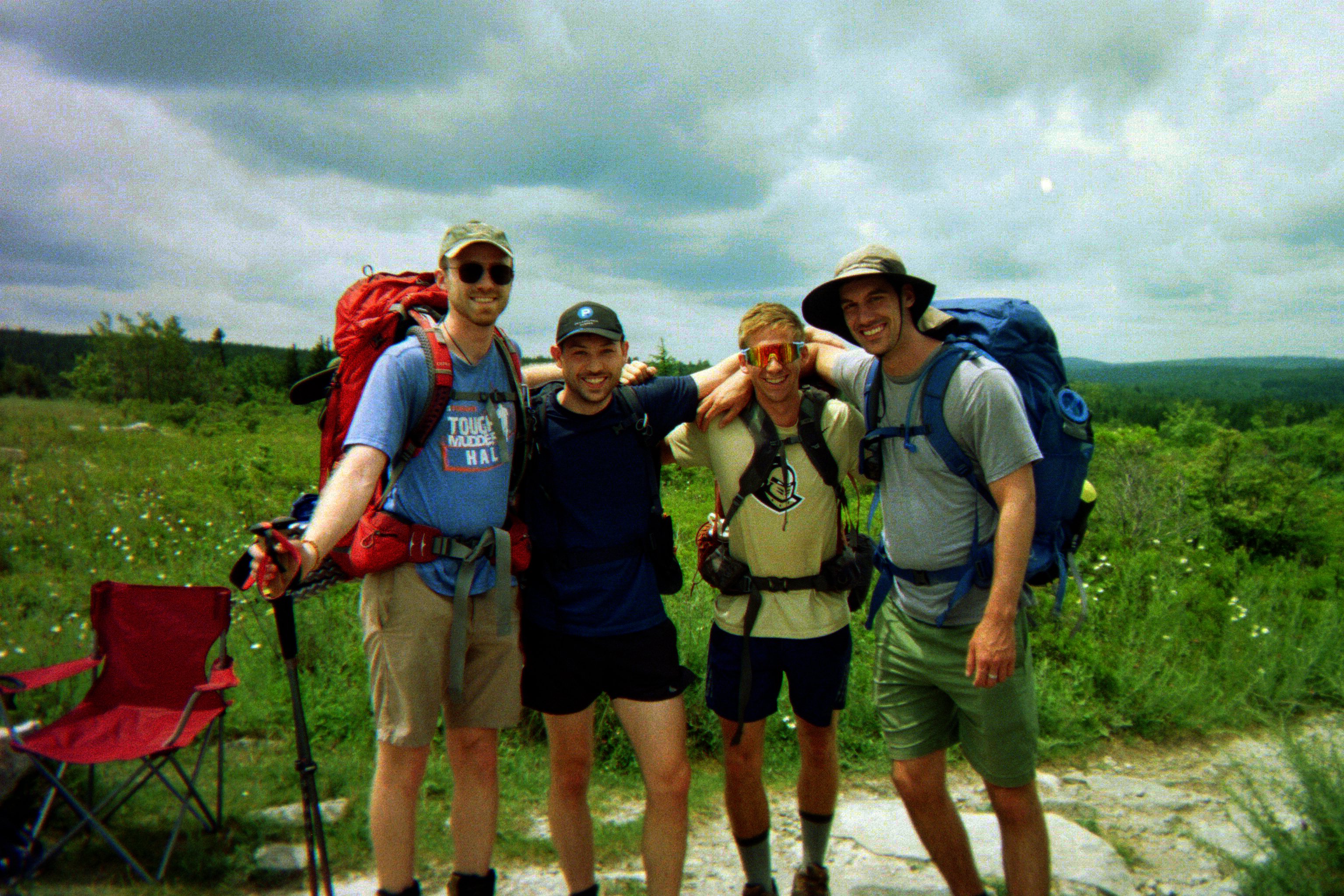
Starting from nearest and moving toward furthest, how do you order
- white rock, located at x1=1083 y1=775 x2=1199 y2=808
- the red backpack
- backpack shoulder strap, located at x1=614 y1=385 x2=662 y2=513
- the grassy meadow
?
the red backpack → backpack shoulder strap, located at x1=614 y1=385 x2=662 y2=513 → the grassy meadow → white rock, located at x1=1083 y1=775 x2=1199 y2=808

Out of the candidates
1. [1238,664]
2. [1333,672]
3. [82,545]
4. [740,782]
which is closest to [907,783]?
[740,782]

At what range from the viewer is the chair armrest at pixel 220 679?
12.3ft

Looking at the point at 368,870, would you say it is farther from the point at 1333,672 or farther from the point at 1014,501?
the point at 1333,672

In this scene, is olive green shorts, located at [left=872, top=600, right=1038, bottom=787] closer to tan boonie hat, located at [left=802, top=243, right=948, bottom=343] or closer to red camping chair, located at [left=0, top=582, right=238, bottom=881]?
tan boonie hat, located at [left=802, top=243, right=948, bottom=343]

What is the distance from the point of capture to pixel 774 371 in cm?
316

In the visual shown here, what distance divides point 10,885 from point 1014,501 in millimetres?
4298

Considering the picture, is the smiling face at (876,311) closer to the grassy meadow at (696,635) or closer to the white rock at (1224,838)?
the grassy meadow at (696,635)

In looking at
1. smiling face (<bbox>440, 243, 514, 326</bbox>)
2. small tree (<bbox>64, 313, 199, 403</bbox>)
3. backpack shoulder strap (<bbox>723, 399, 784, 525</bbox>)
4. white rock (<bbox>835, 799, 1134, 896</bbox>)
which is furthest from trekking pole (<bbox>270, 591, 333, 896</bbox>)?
small tree (<bbox>64, 313, 199, 403</bbox>)

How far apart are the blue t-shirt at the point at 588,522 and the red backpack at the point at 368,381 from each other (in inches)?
4.4

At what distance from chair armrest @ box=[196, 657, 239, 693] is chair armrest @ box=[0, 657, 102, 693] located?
1.98 ft

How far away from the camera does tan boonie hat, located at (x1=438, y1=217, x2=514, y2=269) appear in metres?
2.86

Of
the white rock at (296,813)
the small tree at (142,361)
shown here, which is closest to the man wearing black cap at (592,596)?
the white rock at (296,813)

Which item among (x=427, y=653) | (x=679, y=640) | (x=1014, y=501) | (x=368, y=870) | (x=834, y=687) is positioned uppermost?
(x=1014, y=501)

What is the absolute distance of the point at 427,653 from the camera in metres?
2.84
